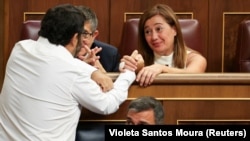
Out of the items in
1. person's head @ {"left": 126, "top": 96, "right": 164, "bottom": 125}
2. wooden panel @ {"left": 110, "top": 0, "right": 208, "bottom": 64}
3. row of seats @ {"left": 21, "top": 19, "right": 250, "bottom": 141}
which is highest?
wooden panel @ {"left": 110, "top": 0, "right": 208, "bottom": 64}

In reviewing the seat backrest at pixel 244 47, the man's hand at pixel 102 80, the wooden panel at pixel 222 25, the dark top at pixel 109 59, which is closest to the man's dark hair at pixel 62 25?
the man's hand at pixel 102 80

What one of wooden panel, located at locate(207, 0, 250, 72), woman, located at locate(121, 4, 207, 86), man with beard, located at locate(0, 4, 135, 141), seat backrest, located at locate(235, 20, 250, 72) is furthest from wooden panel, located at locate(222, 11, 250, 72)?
man with beard, located at locate(0, 4, 135, 141)

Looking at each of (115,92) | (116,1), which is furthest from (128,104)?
(116,1)

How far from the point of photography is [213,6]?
2.28m

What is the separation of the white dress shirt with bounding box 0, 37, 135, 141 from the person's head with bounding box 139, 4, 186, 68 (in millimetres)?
497

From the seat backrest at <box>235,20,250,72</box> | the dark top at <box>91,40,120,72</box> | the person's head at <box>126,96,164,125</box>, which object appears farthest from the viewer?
the seat backrest at <box>235,20,250,72</box>

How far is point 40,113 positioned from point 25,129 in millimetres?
54

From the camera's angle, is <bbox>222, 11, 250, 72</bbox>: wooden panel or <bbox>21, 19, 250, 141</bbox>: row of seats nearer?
<bbox>21, 19, 250, 141</bbox>: row of seats

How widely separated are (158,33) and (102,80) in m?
0.51

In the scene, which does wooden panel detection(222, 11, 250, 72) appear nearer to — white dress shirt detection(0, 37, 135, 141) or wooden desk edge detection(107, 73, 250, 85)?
wooden desk edge detection(107, 73, 250, 85)

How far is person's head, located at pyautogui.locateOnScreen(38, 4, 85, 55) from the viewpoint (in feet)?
4.48

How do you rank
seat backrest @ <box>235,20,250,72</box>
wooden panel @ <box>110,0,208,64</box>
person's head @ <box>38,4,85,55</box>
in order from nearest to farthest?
1. person's head @ <box>38,4,85,55</box>
2. seat backrest @ <box>235,20,250,72</box>
3. wooden panel @ <box>110,0,208,64</box>

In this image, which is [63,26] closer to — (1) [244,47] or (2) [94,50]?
(2) [94,50]

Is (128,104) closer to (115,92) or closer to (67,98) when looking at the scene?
(115,92)
